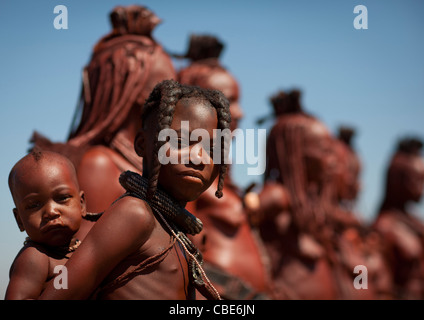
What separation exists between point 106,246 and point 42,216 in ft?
0.78

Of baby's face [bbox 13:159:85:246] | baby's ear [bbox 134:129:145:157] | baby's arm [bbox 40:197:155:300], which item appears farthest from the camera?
baby's ear [bbox 134:129:145:157]

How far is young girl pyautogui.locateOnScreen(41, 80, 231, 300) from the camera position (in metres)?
1.57

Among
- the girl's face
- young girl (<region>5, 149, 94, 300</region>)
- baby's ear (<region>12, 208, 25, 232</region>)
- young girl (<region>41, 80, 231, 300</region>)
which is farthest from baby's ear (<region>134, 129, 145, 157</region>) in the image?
baby's ear (<region>12, 208, 25, 232</region>)

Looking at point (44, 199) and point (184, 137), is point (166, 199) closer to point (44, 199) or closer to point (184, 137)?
point (184, 137)

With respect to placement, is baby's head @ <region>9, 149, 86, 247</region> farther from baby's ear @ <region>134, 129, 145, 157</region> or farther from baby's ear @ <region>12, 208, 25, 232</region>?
baby's ear @ <region>134, 129, 145, 157</region>

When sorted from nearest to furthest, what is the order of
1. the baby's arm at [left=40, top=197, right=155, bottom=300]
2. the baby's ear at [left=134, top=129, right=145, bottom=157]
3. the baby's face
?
the baby's arm at [left=40, top=197, right=155, bottom=300], the baby's face, the baby's ear at [left=134, top=129, right=145, bottom=157]

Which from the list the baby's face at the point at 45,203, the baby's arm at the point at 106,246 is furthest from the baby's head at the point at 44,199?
the baby's arm at the point at 106,246

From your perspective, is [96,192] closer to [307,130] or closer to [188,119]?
[188,119]

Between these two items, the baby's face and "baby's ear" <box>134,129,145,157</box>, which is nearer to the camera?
the baby's face

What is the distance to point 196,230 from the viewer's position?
1.84m

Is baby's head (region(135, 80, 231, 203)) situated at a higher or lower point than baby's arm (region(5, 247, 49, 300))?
higher

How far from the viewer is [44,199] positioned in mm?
1688

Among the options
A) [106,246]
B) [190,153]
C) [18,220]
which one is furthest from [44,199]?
[190,153]

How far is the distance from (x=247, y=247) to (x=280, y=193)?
1.40 meters
